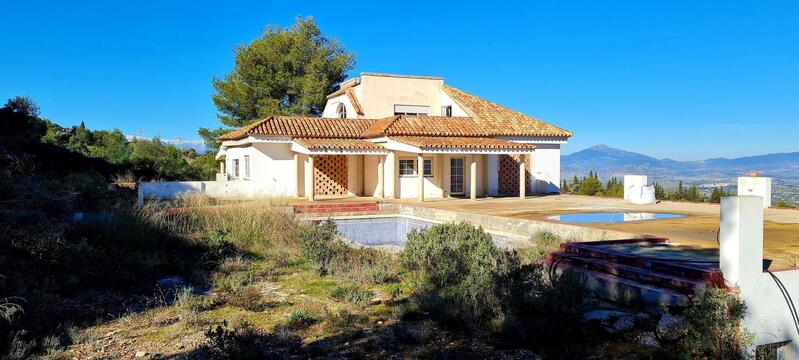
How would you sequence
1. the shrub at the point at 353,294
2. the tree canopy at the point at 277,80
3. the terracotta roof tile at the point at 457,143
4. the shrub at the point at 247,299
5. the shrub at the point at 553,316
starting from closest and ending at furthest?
the shrub at the point at 553,316 < the shrub at the point at 247,299 < the shrub at the point at 353,294 < the terracotta roof tile at the point at 457,143 < the tree canopy at the point at 277,80

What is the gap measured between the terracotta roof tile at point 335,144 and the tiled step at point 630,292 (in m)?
14.4

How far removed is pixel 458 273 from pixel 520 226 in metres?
5.26

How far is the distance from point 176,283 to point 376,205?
980 centimetres

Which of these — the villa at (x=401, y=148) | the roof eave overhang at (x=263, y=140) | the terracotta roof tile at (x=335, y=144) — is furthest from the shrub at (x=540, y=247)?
the roof eave overhang at (x=263, y=140)

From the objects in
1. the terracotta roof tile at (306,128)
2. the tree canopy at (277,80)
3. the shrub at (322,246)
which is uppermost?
the tree canopy at (277,80)

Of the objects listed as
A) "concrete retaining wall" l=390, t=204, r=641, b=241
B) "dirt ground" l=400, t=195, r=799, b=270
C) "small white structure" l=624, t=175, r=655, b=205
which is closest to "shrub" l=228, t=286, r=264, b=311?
"concrete retaining wall" l=390, t=204, r=641, b=241

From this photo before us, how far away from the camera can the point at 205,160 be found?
3584 cm

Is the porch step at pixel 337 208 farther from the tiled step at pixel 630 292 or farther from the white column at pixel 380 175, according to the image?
the tiled step at pixel 630 292

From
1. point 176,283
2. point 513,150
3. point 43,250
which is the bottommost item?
point 176,283

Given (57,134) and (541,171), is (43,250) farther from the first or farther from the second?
(57,134)

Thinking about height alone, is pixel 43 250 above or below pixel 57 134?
below

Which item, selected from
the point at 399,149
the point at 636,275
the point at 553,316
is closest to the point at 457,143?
the point at 399,149

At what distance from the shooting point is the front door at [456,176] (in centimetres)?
2327

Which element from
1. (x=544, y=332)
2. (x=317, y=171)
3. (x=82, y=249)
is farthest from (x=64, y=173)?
(x=544, y=332)
